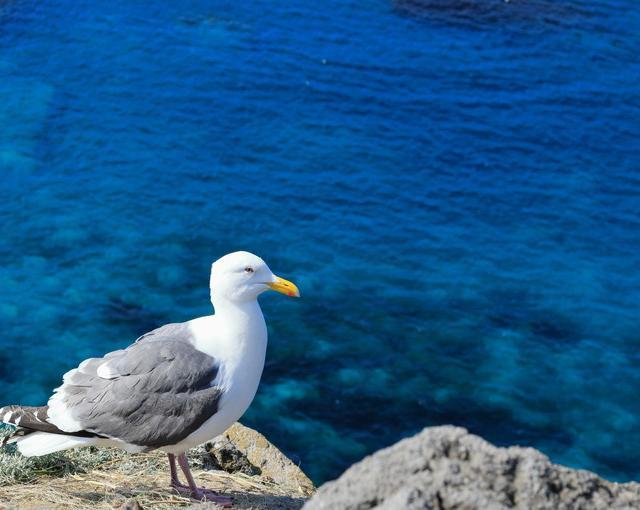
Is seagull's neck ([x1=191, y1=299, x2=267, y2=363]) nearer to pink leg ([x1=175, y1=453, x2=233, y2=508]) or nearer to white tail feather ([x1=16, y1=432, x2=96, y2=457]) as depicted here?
pink leg ([x1=175, y1=453, x2=233, y2=508])

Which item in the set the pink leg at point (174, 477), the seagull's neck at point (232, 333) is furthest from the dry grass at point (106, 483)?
the seagull's neck at point (232, 333)

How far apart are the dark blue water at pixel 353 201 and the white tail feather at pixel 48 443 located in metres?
7.55

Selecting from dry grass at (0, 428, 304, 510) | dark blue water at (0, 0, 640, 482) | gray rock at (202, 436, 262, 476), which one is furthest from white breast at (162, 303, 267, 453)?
dark blue water at (0, 0, 640, 482)

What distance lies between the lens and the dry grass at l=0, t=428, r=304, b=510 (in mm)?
7207

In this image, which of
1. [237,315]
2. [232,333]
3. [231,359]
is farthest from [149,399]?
[237,315]

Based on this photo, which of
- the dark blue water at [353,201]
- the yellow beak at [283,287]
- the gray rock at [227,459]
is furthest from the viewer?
the dark blue water at [353,201]

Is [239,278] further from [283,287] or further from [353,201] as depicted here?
[353,201]

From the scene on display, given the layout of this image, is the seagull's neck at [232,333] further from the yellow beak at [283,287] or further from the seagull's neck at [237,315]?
the yellow beak at [283,287]

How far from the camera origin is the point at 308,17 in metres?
27.1

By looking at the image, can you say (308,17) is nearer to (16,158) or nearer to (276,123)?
(276,123)

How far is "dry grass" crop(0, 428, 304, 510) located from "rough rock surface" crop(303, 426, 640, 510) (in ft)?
11.0

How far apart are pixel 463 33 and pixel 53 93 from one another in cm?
1160

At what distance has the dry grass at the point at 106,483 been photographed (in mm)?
7207

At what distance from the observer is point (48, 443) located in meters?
7.29
